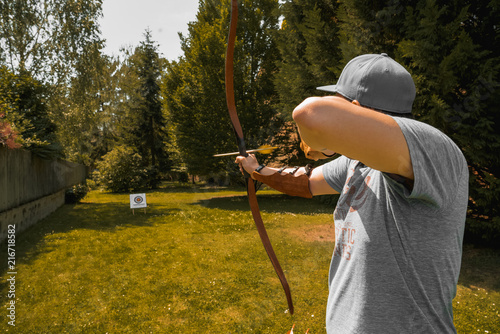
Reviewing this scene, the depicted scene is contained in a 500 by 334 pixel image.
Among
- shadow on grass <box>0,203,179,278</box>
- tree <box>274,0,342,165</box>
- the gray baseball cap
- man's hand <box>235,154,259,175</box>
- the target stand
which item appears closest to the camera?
the gray baseball cap

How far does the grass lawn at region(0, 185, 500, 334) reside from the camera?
12.1 ft

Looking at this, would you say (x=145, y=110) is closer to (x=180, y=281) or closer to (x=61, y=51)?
(x=61, y=51)

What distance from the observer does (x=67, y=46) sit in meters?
13.7

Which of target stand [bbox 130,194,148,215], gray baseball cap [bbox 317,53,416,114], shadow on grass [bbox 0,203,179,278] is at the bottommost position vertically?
shadow on grass [bbox 0,203,179,278]

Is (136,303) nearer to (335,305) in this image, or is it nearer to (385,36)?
(335,305)

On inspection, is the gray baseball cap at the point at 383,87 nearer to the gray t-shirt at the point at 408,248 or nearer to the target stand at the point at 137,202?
the gray t-shirt at the point at 408,248

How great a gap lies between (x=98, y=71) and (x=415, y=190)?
1637 cm

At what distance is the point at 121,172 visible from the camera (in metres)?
20.7

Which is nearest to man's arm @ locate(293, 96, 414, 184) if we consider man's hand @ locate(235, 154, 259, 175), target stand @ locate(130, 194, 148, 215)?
man's hand @ locate(235, 154, 259, 175)

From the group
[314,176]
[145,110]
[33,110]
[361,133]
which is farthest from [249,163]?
[145,110]

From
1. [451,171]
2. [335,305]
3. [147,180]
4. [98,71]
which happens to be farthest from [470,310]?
[147,180]

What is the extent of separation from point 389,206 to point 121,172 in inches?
854

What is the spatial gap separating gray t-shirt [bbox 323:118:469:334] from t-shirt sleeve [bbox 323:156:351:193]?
0.25m

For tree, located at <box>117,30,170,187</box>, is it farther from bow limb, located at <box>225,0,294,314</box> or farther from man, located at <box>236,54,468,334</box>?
man, located at <box>236,54,468,334</box>
